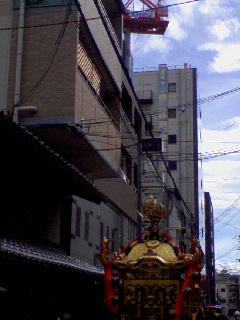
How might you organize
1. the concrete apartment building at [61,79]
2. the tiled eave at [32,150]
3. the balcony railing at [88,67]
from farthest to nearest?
the balcony railing at [88,67] < the concrete apartment building at [61,79] < the tiled eave at [32,150]

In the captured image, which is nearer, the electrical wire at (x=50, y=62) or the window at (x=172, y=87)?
the electrical wire at (x=50, y=62)

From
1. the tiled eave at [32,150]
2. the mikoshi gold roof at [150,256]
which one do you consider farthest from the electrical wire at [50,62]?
the mikoshi gold roof at [150,256]

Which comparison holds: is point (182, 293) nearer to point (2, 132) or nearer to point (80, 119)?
point (2, 132)

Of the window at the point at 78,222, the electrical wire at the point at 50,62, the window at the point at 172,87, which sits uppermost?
the window at the point at 172,87

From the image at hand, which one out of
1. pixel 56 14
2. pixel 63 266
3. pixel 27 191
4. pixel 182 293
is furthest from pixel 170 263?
pixel 56 14

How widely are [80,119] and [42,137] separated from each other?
174cm

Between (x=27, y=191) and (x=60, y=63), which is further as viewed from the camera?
(x=60, y=63)

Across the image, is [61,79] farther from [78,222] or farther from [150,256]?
[150,256]

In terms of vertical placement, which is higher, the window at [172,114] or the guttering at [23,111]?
the window at [172,114]

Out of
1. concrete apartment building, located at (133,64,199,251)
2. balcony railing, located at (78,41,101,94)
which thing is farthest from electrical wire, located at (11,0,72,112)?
concrete apartment building, located at (133,64,199,251)

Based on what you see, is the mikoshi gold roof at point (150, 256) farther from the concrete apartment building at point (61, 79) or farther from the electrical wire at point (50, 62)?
the electrical wire at point (50, 62)

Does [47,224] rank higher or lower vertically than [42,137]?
lower

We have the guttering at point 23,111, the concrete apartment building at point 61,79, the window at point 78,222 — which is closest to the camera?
the guttering at point 23,111

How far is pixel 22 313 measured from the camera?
42.8ft
